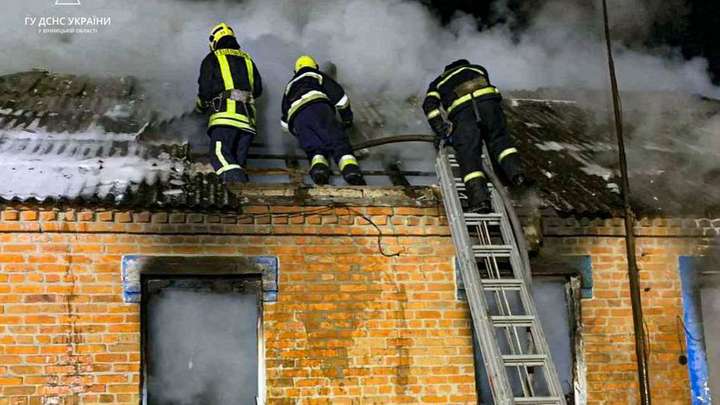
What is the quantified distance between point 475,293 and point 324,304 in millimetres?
1538

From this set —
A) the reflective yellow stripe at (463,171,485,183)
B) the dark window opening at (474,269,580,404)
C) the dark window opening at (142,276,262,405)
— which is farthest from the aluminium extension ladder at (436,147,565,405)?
the dark window opening at (142,276,262,405)

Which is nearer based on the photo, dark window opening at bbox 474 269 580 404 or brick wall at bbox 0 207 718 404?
brick wall at bbox 0 207 718 404

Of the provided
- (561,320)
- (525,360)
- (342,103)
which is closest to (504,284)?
(525,360)

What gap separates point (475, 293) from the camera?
5.99 meters

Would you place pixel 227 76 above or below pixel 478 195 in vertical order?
above

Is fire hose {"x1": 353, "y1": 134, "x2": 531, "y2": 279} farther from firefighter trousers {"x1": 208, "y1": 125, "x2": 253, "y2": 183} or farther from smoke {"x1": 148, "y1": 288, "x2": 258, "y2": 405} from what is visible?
smoke {"x1": 148, "y1": 288, "x2": 258, "y2": 405}

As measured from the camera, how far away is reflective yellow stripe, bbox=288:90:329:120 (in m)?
8.02

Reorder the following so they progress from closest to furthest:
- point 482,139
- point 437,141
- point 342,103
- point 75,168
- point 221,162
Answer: point 75,168, point 437,141, point 221,162, point 482,139, point 342,103

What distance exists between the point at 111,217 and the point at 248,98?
203cm

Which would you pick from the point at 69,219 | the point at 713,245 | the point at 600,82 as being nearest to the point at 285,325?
the point at 69,219

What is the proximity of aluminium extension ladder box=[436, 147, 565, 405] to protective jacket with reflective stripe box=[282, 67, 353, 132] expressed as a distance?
1.32 m

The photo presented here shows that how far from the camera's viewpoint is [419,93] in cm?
1026

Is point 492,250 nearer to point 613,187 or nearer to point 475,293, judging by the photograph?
point 475,293

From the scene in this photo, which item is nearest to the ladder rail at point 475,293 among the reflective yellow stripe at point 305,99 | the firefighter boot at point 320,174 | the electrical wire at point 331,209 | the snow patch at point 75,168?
the electrical wire at point 331,209
